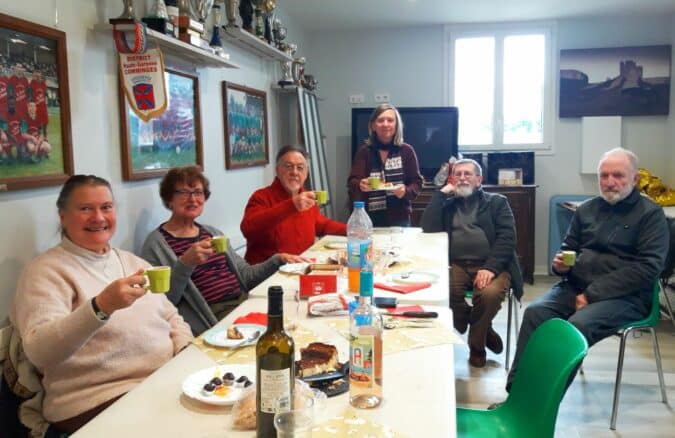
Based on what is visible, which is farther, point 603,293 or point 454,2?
point 454,2

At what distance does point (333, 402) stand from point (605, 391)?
238 centimetres

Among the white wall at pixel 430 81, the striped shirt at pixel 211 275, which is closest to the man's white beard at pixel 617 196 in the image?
the striped shirt at pixel 211 275

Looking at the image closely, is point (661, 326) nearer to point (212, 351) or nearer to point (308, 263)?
point (308, 263)

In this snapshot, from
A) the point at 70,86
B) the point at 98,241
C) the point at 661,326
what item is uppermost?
the point at 70,86

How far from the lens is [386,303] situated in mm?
1917

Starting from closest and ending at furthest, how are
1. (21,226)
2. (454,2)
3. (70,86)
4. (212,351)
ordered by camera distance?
(212,351)
(21,226)
(70,86)
(454,2)

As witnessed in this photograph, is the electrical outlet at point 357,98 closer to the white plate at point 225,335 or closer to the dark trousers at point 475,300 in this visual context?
the dark trousers at point 475,300

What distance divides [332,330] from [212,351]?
1.19ft

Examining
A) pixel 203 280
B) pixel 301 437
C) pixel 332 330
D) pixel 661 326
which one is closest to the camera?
pixel 301 437

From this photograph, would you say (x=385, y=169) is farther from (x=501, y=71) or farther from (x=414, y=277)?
(x=501, y=71)

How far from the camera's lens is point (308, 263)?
254 centimetres

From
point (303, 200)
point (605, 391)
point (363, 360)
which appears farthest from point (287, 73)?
point (363, 360)

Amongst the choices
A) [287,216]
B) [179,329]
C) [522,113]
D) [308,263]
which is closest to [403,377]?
[179,329]

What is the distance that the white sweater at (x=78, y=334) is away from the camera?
152cm
